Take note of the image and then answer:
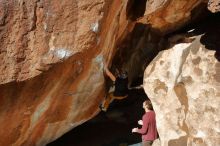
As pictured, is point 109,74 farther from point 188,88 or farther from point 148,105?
point 188,88

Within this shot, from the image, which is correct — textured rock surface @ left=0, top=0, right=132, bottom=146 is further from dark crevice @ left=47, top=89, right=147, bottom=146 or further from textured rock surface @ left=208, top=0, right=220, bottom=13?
dark crevice @ left=47, top=89, right=147, bottom=146

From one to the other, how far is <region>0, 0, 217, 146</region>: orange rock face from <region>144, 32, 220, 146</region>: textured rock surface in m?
0.57

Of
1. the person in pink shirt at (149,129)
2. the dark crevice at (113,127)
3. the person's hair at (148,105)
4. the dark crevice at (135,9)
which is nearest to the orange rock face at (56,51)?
the dark crevice at (135,9)

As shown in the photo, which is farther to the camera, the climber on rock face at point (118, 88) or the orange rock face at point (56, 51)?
the climber on rock face at point (118, 88)

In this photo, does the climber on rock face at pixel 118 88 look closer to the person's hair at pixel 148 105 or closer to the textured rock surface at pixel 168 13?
the person's hair at pixel 148 105

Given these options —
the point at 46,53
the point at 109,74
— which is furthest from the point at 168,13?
the point at 46,53

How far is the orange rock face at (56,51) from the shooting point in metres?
5.36

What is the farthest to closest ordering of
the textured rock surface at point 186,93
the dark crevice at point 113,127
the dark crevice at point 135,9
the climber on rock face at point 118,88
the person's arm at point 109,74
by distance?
the dark crevice at point 113,127
the climber on rock face at point 118,88
the person's arm at point 109,74
the dark crevice at point 135,9
the textured rock surface at point 186,93

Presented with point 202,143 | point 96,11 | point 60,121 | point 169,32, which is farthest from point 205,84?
point 60,121

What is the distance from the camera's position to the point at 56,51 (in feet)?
18.2

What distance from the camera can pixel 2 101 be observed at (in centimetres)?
557

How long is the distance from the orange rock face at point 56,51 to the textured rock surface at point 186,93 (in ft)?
1.86

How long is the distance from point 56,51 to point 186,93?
1.90m

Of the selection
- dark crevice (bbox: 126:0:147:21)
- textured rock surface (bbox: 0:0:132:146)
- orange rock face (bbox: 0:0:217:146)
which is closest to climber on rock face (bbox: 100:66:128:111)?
orange rock face (bbox: 0:0:217:146)
